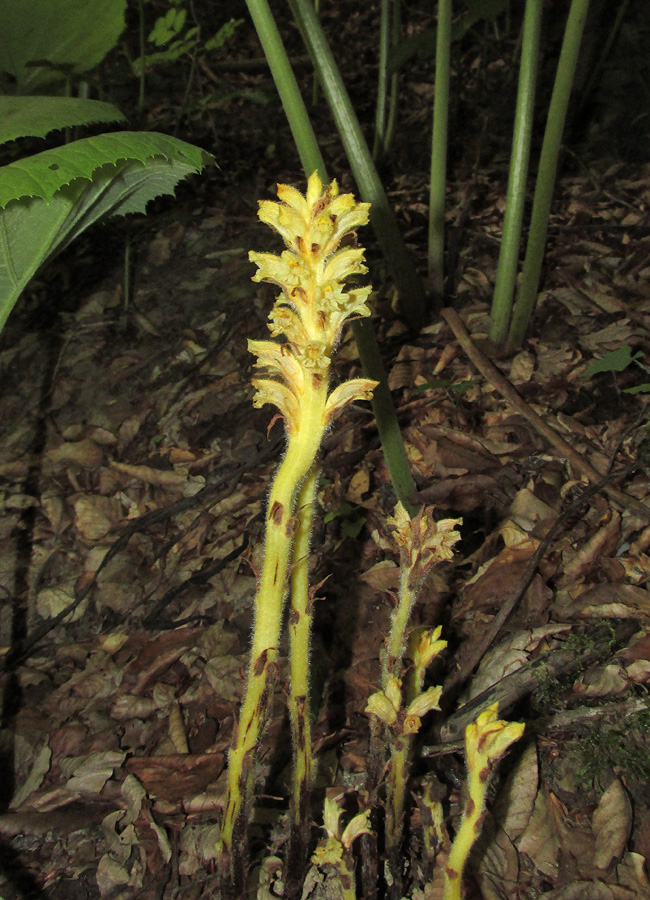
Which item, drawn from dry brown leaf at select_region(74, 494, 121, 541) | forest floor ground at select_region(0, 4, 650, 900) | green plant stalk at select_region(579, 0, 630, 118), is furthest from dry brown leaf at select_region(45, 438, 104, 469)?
green plant stalk at select_region(579, 0, 630, 118)

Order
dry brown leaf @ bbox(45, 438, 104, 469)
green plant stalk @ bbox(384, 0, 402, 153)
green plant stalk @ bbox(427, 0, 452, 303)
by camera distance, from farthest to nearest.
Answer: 1. green plant stalk @ bbox(384, 0, 402, 153)
2. dry brown leaf @ bbox(45, 438, 104, 469)
3. green plant stalk @ bbox(427, 0, 452, 303)

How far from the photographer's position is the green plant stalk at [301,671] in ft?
3.34

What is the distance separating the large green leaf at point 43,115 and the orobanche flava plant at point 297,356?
52cm

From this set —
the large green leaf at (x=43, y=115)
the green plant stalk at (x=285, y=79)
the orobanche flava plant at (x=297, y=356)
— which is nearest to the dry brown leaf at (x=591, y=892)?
the orobanche flava plant at (x=297, y=356)

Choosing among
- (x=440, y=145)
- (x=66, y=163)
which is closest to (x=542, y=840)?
(x=66, y=163)

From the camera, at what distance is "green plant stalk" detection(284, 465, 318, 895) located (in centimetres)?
102

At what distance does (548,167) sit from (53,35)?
69.1 inches

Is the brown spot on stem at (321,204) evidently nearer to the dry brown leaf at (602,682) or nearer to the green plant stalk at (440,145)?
the dry brown leaf at (602,682)

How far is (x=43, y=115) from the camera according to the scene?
1.19 m

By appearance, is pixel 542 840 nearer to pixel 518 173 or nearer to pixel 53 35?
pixel 518 173

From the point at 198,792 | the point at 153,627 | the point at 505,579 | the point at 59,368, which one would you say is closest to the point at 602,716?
the point at 505,579

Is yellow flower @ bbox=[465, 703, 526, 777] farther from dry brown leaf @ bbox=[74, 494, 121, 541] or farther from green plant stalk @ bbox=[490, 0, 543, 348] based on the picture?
dry brown leaf @ bbox=[74, 494, 121, 541]

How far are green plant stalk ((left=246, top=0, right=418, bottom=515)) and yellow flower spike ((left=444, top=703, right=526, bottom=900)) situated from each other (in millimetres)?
904

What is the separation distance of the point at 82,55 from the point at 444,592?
2287mm
